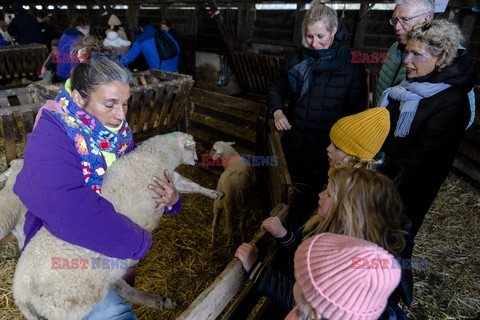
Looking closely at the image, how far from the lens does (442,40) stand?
184cm

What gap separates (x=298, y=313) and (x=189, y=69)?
9.85m

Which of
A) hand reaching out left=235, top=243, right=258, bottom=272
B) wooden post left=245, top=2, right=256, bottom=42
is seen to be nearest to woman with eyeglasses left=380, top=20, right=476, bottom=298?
hand reaching out left=235, top=243, right=258, bottom=272

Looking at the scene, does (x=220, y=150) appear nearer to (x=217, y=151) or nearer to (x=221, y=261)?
(x=217, y=151)

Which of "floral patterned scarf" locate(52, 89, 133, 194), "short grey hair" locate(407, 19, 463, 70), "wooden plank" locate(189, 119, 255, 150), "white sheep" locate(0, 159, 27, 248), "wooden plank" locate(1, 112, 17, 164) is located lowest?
"white sheep" locate(0, 159, 27, 248)

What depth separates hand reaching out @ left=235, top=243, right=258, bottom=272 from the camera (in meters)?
1.45

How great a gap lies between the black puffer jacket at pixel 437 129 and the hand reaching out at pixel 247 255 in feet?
3.29

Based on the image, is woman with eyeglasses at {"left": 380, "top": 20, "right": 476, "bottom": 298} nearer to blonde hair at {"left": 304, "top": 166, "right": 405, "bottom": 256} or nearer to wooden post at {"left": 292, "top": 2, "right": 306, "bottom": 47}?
blonde hair at {"left": 304, "top": 166, "right": 405, "bottom": 256}

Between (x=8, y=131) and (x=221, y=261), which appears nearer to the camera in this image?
(x=221, y=261)

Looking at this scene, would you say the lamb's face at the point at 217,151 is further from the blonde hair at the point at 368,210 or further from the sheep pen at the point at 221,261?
the blonde hair at the point at 368,210

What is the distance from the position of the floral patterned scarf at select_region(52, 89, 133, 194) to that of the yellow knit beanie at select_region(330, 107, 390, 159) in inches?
52.3

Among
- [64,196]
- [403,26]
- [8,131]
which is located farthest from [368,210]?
[8,131]

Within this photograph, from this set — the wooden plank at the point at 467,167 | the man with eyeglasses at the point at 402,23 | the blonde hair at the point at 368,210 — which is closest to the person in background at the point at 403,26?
the man with eyeglasses at the point at 402,23

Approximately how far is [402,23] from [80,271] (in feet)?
8.86

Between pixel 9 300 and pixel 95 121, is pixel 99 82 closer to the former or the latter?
pixel 95 121
